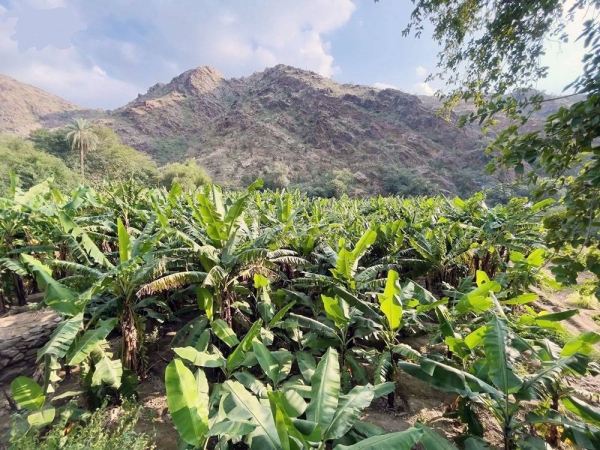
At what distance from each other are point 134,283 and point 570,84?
4.72 m

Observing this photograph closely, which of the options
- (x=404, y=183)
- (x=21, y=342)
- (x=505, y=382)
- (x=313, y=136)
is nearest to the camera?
(x=505, y=382)

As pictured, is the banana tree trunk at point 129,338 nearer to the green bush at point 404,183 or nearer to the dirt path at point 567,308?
the dirt path at point 567,308

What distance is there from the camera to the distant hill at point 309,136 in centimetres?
6378

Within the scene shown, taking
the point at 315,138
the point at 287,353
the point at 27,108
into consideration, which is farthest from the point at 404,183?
the point at 27,108

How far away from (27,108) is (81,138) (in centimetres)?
10338

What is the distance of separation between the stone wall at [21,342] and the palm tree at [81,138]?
147 ft

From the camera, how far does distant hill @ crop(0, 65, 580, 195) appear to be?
63.8 metres

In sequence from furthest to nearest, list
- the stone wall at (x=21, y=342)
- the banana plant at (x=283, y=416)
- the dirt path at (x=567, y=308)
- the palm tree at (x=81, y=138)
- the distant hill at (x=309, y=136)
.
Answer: the distant hill at (x=309, y=136), the palm tree at (x=81, y=138), the dirt path at (x=567, y=308), the stone wall at (x=21, y=342), the banana plant at (x=283, y=416)

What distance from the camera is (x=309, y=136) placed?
77.4m

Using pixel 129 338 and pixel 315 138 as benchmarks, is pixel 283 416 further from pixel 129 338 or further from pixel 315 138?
pixel 315 138

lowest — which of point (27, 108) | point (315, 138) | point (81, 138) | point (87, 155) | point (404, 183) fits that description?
point (404, 183)

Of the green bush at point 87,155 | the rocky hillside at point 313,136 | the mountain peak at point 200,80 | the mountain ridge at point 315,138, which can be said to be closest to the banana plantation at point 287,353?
the green bush at point 87,155

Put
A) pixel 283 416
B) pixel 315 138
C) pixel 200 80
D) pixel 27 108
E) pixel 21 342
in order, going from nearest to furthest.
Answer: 1. pixel 283 416
2. pixel 21 342
3. pixel 315 138
4. pixel 27 108
5. pixel 200 80

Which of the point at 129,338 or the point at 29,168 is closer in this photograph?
the point at 129,338
